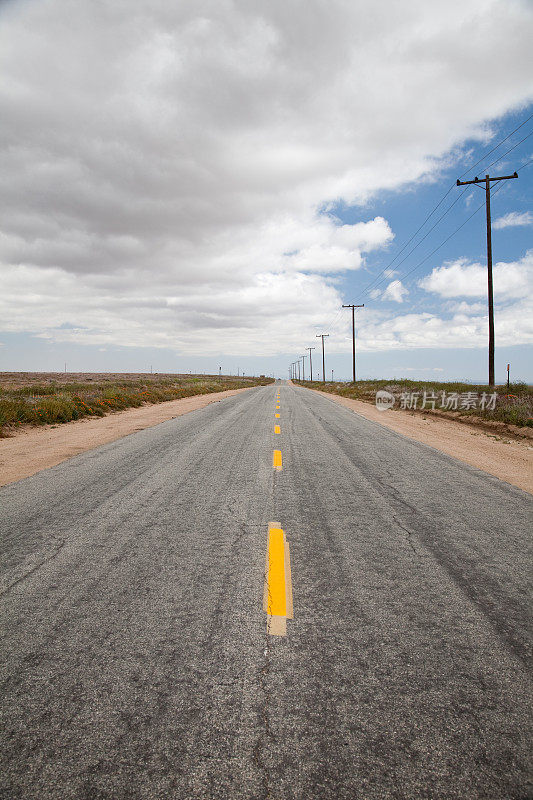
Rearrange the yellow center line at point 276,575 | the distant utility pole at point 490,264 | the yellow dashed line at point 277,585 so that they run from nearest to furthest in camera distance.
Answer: the yellow dashed line at point 277,585, the yellow center line at point 276,575, the distant utility pole at point 490,264

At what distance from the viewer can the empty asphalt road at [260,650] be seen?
157 centimetres

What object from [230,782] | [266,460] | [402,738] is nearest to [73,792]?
[230,782]

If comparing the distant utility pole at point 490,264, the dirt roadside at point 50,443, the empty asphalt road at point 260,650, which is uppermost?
the distant utility pole at point 490,264

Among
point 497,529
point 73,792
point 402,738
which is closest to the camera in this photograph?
point 73,792

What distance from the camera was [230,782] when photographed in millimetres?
1509

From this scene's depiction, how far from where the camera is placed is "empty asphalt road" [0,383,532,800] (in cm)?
157

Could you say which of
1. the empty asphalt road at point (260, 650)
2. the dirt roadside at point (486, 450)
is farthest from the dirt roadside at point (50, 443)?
the dirt roadside at point (486, 450)

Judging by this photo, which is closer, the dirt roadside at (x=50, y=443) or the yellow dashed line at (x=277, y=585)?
the yellow dashed line at (x=277, y=585)

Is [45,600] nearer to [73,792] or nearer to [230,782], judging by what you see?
[73,792]

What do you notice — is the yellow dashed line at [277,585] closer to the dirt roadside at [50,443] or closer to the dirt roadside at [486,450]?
the dirt roadside at [486,450]

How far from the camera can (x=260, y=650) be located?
2209 millimetres

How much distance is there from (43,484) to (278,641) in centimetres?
437

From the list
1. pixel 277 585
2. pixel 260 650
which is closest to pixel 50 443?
pixel 277 585

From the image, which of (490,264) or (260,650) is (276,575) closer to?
(260,650)
